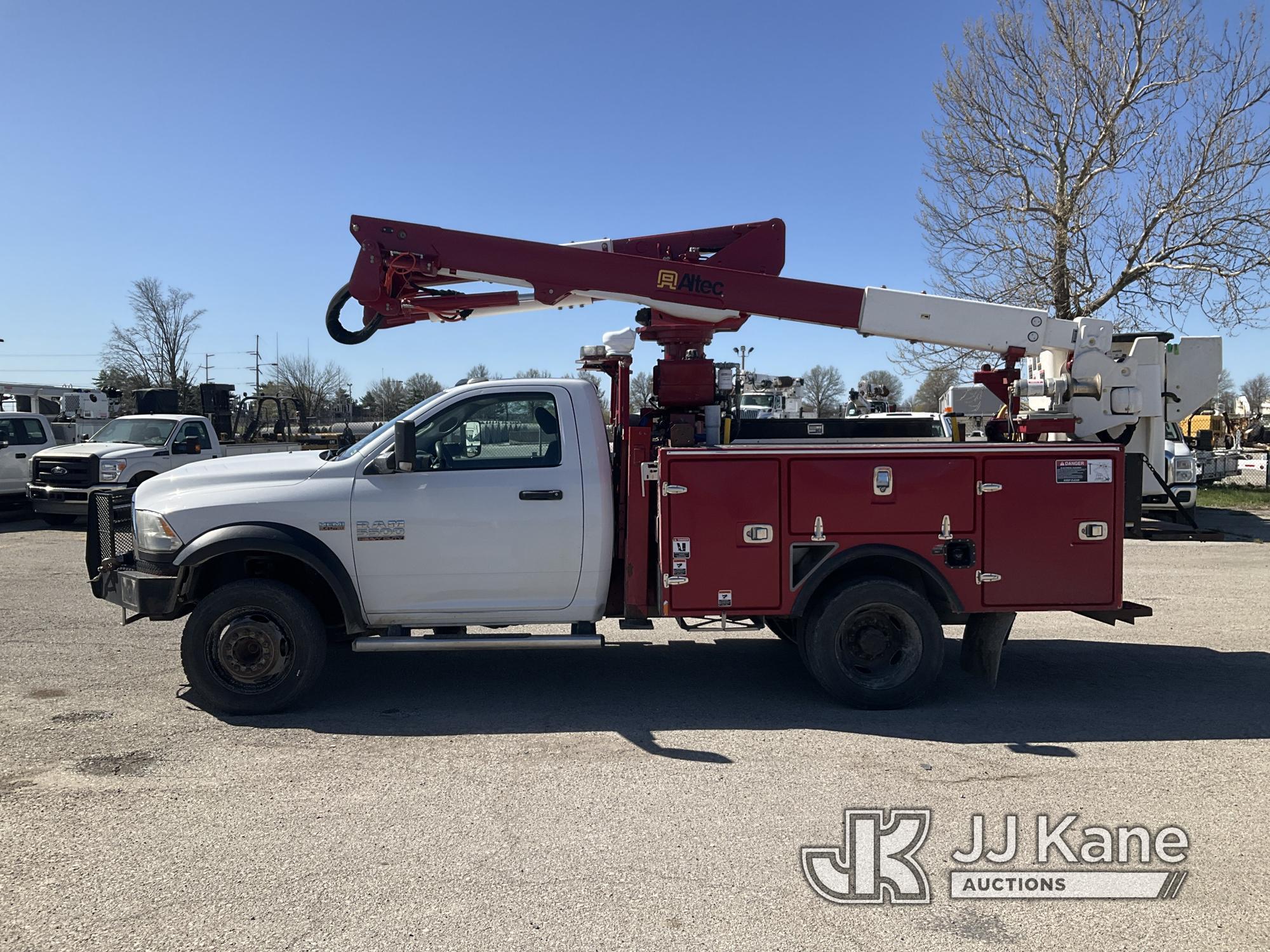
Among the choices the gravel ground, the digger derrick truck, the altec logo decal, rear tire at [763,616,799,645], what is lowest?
the gravel ground

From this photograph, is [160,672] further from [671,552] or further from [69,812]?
[671,552]

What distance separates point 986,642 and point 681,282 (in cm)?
322

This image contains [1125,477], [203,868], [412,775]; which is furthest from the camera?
[1125,477]

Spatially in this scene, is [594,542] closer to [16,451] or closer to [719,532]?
[719,532]

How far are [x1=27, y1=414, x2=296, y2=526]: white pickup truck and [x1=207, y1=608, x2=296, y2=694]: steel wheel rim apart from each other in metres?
9.94

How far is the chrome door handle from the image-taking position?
600 cm

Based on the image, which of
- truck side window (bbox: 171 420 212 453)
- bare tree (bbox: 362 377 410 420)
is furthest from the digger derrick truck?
bare tree (bbox: 362 377 410 420)

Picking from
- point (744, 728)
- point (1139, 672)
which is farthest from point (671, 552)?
point (1139, 672)

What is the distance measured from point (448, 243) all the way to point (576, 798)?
3947 millimetres

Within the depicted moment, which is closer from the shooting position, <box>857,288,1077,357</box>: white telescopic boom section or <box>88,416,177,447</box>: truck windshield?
<box>857,288,1077,357</box>: white telescopic boom section

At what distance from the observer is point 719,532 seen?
596 centimetres

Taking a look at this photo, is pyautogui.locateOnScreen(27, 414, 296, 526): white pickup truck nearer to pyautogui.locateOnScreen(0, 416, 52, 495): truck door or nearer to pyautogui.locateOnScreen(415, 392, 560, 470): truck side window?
pyautogui.locateOnScreen(0, 416, 52, 495): truck door

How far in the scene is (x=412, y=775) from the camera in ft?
16.1

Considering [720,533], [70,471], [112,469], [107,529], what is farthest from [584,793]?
[70,471]
